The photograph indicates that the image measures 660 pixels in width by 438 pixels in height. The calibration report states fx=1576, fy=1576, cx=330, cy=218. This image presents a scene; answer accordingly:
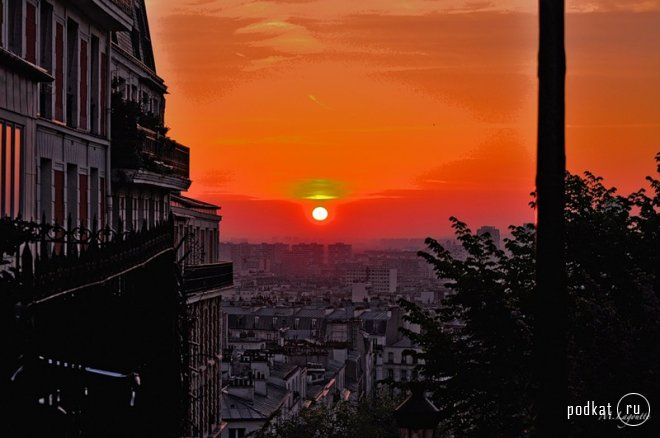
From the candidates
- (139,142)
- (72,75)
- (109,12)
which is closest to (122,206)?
(139,142)

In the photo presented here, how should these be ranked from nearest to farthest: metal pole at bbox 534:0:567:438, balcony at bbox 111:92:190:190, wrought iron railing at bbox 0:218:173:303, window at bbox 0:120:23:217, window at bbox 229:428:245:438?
metal pole at bbox 534:0:567:438 < wrought iron railing at bbox 0:218:173:303 < window at bbox 0:120:23:217 < balcony at bbox 111:92:190:190 < window at bbox 229:428:245:438

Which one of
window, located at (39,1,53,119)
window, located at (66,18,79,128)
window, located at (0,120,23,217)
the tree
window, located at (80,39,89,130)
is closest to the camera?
window, located at (0,120,23,217)

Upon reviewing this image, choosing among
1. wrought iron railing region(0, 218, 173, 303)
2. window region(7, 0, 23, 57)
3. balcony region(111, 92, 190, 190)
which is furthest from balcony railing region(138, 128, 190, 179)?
wrought iron railing region(0, 218, 173, 303)

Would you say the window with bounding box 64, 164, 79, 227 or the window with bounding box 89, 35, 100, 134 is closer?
the window with bounding box 64, 164, 79, 227

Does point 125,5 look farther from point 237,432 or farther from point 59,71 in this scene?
point 237,432

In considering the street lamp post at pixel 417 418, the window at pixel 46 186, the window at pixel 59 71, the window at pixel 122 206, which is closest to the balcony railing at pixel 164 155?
the window at pixel 122 206

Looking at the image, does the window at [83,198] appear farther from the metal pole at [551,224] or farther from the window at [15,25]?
the metal pole at [551,224]

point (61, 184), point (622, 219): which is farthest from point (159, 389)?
point (622, 219)

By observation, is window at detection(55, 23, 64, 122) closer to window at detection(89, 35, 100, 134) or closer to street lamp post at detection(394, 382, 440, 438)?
window at detection(89, 35, 100, 134)
